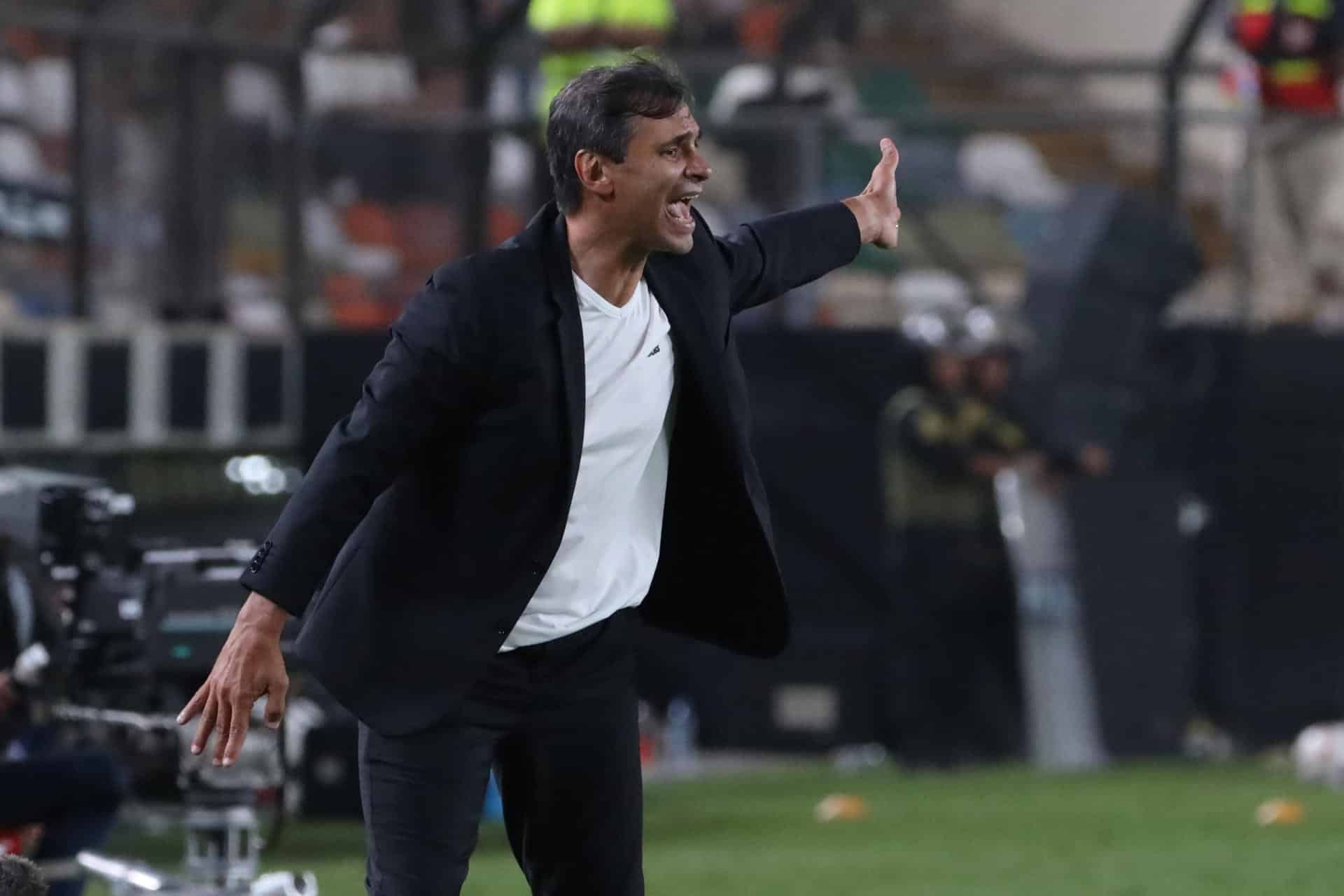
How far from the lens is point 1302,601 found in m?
13.4

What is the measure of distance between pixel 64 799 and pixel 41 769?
0.10 m

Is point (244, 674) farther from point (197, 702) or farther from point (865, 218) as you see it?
point (865, 218)

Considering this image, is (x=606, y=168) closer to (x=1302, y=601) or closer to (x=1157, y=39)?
(x=1302, y=601)

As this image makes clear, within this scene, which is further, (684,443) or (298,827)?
(298,827)

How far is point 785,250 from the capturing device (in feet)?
16.6

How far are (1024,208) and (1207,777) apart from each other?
2.95 metres

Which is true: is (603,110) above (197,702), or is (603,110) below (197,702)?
above

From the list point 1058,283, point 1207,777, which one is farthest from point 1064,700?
point 1058,283

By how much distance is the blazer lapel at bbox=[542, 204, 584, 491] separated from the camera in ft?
14.8

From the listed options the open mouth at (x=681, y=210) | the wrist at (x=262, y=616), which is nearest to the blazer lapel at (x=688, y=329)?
the open mouth at (x=681, y=210)

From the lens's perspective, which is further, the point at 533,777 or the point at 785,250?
the point at 785,250

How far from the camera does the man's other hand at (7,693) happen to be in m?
6.63

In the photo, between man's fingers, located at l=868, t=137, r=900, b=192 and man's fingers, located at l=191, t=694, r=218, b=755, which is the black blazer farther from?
man's fingers, located at l=868, t=137, r=900, b=192

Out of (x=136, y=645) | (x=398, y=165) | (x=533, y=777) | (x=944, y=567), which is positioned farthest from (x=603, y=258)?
(x=398, y=165)
